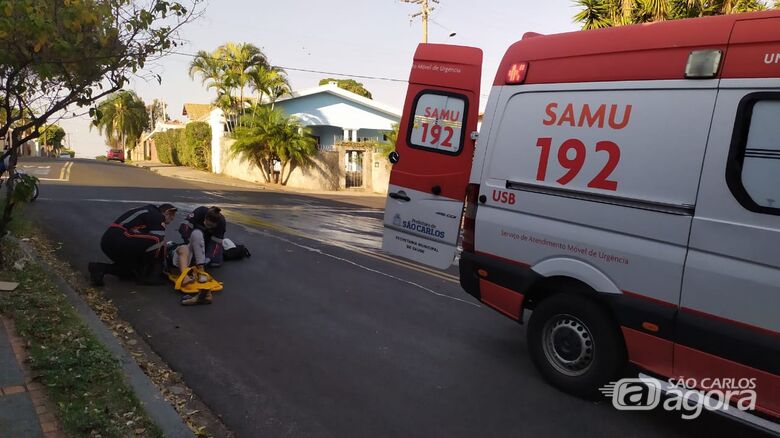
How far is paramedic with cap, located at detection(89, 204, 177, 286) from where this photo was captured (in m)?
6.72

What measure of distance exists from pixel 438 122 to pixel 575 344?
7.97 ft

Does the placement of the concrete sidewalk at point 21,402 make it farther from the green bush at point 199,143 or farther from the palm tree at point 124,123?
the palm tree at point 124,123

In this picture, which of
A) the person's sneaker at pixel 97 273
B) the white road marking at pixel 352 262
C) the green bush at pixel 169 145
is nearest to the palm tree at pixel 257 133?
the white road marking at pixel 352 262

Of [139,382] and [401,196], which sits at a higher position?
[401,196]

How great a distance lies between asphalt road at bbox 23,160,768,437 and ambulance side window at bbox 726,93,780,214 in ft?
5.72

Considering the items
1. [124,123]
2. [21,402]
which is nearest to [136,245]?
[21,402]

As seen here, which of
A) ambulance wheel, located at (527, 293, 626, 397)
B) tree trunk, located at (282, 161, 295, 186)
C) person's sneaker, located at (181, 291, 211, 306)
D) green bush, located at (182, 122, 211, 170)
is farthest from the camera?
green bush, located at (182, 122, 211, 170)

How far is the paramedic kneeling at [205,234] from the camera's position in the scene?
692 cm

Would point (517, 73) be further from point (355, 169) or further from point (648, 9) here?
point (355, 169)

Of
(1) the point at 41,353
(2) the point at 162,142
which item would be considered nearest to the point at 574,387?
(1) the point at 41,353

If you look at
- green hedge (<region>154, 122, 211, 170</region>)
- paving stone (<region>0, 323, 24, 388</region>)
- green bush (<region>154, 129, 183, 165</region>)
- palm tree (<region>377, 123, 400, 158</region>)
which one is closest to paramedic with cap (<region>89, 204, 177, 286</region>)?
paving stone (<region>0, 323, 24, 388</region>)

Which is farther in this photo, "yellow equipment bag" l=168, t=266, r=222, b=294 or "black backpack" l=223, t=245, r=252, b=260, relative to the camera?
→ "black backpack" l=223, t=245, r=252, b=260

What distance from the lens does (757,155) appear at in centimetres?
331

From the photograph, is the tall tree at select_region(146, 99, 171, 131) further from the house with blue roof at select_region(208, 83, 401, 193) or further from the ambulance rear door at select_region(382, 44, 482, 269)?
the ambulance rear door at select_region(382, 44, 482, 269)
